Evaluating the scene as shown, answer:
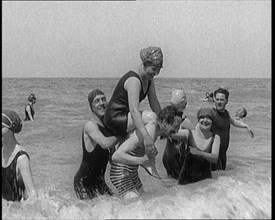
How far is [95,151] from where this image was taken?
3.93 meters

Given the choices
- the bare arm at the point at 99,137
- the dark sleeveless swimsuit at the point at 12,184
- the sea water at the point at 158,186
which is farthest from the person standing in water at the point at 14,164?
the bare arm at the point at 99,137

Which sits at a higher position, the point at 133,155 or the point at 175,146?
the point at 133,155

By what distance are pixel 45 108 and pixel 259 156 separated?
4.25m

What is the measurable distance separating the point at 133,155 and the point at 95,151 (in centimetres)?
35

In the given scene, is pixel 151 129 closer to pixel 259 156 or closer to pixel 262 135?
pixel 259 156

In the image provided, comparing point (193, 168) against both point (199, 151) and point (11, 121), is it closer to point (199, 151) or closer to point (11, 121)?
point (199, 151)

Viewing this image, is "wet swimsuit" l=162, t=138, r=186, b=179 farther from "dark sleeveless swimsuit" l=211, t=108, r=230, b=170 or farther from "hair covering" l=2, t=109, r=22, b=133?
"hair covering" l=2, t=109, r=22, b=133

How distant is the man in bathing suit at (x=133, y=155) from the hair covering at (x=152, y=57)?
1.23 ft

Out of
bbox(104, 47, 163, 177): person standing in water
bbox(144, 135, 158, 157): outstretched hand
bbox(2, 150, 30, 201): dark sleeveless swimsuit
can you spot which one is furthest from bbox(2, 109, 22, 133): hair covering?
bbox(144, 135, 158, 157): outstretched hand

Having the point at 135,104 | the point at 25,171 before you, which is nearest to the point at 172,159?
the point at 135,104

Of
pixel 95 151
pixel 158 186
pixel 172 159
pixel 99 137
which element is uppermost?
pixel 99 137

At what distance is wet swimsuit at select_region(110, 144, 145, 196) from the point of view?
380cm

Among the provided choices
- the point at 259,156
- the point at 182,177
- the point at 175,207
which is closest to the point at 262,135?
the point at 259,156

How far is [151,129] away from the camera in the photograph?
145 inches
